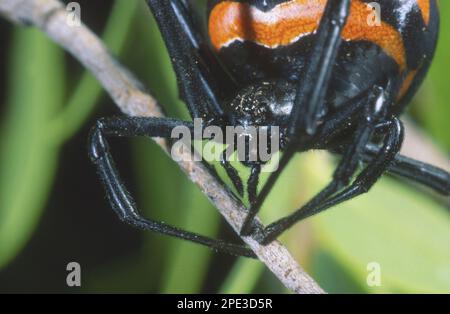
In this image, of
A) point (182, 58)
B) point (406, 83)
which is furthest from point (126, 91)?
point (406, 83)

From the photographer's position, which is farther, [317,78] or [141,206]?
[141,206]

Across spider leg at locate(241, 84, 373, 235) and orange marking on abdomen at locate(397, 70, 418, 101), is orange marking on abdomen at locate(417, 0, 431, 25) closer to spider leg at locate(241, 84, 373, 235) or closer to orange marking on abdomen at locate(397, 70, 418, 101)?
orange marking on abdomen at locate(397, 70, 418, 101)

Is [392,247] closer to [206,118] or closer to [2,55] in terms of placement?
[206,118]

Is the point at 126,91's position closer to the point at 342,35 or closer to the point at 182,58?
the point at 182,58

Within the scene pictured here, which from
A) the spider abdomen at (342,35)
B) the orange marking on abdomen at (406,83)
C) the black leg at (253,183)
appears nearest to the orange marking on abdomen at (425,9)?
the spider abdomen at (342,35)

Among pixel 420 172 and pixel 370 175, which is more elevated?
pixel 370 175

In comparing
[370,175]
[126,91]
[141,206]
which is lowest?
[141,206]
